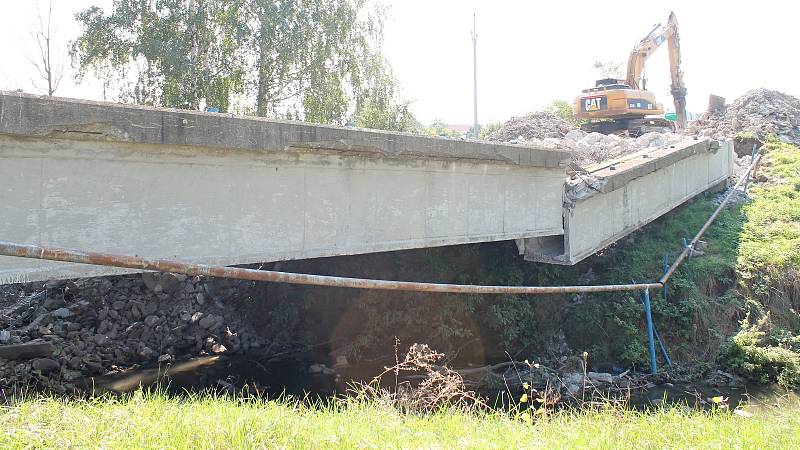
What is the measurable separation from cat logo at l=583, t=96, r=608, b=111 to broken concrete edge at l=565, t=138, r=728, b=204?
4638 millimetres

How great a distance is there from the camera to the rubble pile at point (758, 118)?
17938mm

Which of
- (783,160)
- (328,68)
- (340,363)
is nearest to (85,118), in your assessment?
(340,363)

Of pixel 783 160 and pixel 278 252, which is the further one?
pixel 783 160

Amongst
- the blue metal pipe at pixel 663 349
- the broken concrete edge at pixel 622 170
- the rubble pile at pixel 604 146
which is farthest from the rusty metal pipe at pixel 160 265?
the rubble pile at pixel 604 146

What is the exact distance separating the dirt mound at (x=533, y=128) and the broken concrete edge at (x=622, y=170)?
5.21 m

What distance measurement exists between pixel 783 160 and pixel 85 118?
54.6 ft

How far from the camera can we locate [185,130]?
4.46 m

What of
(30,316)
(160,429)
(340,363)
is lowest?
(340,363)

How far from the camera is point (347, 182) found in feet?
19.4

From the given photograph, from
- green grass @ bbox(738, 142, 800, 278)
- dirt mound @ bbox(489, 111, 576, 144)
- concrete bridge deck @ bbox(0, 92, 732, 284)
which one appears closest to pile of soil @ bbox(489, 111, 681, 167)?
dirt mound @ bbox(489, 111, 576, 144)

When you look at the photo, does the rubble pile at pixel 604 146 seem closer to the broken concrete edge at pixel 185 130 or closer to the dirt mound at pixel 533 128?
the dirt mound at pixel 533 128

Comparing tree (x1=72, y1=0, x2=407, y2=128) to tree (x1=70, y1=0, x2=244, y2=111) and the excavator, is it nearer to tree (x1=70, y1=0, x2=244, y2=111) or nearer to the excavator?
tree (x1=70, y1=0, x2=244, y2=111)

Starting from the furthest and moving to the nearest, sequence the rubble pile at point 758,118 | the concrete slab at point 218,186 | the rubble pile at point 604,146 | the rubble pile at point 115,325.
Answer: the rubble pile at point 758,118
the rubble pile at point 604,146
the rubble pile at point 115,325
the concrete slab at point 218,186

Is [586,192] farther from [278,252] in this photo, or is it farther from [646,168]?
[278,252]
